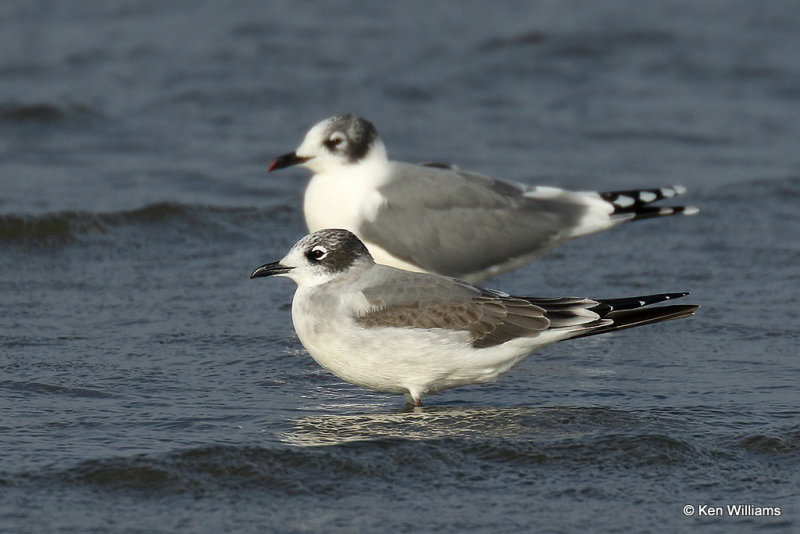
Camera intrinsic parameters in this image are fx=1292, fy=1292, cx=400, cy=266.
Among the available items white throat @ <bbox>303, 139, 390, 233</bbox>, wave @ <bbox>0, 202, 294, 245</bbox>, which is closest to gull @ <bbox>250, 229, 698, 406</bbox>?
white throat @ <bbox>303, 139, 390, 233</bbox>

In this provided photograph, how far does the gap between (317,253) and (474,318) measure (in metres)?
0.81

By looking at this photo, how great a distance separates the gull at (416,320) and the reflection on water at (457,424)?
A: 0.15 meters

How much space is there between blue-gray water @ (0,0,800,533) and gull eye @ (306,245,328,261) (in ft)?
2.28

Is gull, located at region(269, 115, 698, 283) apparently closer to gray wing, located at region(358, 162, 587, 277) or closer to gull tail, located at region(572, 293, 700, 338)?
gray wing, located at region(358, 162, 587, 277)

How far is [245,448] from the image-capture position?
528 centimetres

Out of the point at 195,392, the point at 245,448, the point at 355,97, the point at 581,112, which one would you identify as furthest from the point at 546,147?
the point at 245,448

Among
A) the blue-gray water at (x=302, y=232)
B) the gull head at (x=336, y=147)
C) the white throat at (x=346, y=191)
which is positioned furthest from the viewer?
the gull head at (x=336, y=147)

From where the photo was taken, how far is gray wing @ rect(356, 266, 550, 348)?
575cm

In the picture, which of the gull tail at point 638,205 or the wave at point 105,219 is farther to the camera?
the wave at point 105,219

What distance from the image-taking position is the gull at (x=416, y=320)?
5691 mm

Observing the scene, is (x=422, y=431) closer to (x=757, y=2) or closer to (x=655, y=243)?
(x=655, y=243)

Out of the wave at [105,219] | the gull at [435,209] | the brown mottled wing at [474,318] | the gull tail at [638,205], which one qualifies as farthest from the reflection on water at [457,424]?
the wave at [105,219]

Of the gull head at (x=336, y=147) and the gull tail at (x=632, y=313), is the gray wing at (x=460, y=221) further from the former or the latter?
the gull tail at (x=632, y=313)

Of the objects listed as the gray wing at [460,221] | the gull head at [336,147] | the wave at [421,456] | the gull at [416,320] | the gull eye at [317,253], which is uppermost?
the gull head at [336,147]
